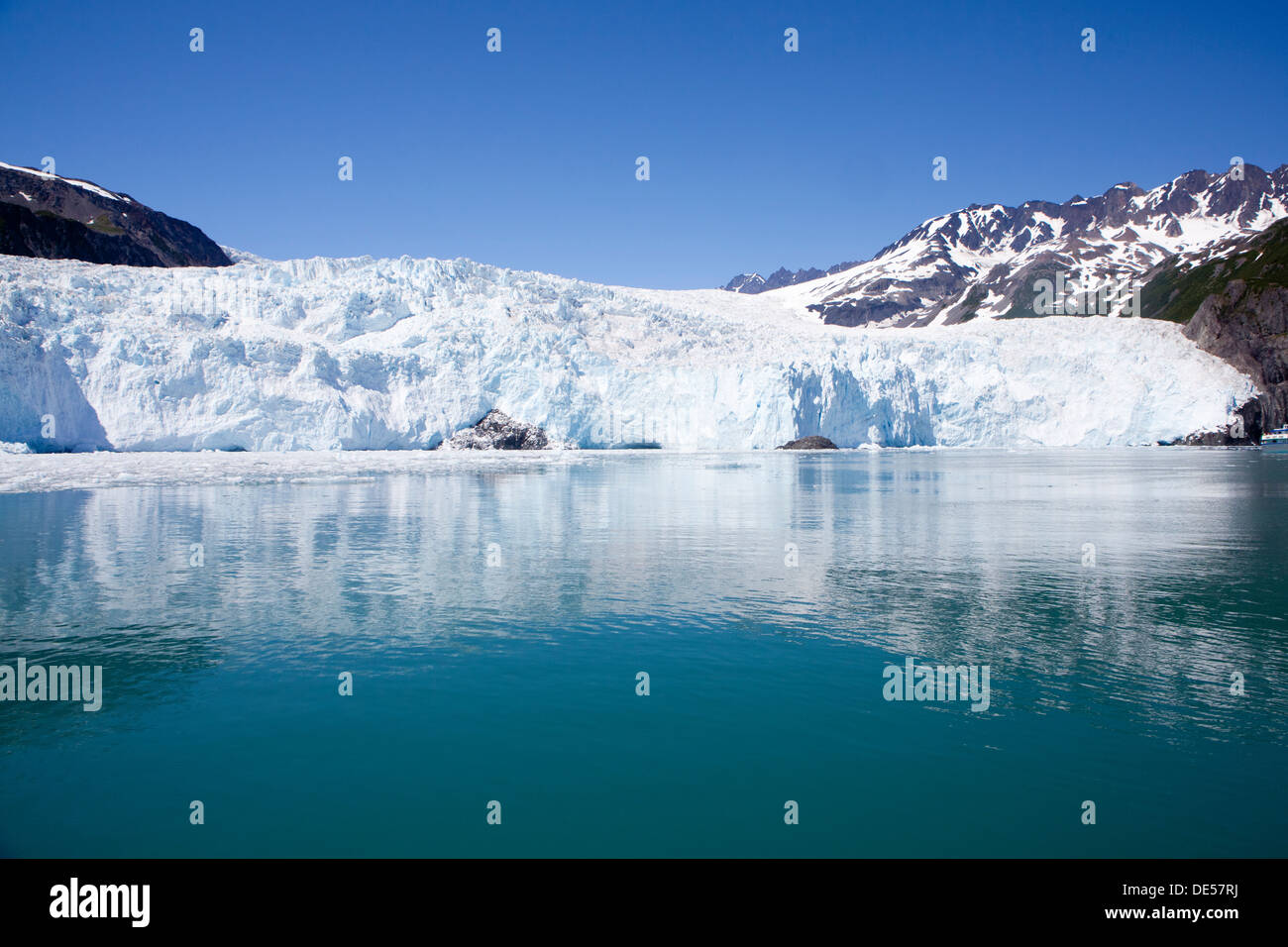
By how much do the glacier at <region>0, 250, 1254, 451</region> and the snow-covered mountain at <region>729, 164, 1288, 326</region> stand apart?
60225 mm

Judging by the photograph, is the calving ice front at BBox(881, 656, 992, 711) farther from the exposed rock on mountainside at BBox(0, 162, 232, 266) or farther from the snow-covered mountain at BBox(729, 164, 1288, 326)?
the snow-covered mountain at BBox(729, 164, 1288, 326)

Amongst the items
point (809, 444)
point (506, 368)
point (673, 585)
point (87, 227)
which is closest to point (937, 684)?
point (673, 585)

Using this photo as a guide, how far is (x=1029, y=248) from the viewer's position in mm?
150750

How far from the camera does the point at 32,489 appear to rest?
1720 cm

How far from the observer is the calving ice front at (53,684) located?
5266mm

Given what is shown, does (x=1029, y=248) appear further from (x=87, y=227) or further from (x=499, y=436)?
(x=499, y=436)

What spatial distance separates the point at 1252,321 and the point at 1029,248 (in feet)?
335
